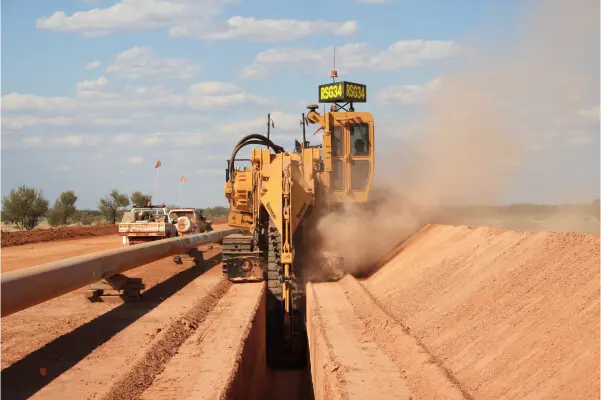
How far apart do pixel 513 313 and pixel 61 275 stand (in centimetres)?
697

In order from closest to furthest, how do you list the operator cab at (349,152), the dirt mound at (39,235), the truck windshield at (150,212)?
1. the operator cab at (349,152)
2. the truck windshield at (150,212)
3. the dirt mound at (39,235)

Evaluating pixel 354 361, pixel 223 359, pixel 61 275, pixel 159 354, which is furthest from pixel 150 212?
pixel 354 361

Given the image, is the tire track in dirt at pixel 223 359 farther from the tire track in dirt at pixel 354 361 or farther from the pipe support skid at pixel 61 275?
the pipe support skid at pixel 61 275

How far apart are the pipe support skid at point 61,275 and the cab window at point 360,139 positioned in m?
6.19

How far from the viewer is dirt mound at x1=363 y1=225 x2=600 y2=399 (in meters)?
7.11

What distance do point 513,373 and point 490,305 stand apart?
252 centimetres

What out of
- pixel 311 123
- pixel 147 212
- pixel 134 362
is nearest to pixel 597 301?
pixel 134 362

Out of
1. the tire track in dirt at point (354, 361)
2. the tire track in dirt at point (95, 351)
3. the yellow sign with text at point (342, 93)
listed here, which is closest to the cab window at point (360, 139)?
the yellow sign with text at point (342, 93)

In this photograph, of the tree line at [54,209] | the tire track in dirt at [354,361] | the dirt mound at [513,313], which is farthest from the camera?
the tree line at [54,209]

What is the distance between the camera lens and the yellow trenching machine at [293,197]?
15211 mm

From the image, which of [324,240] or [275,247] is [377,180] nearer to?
[324,240]

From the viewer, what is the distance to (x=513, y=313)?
905 cm

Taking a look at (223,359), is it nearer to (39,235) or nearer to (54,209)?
(39,235)

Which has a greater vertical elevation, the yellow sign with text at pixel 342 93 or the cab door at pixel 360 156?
the yellow sign with text at pixel 342 93
